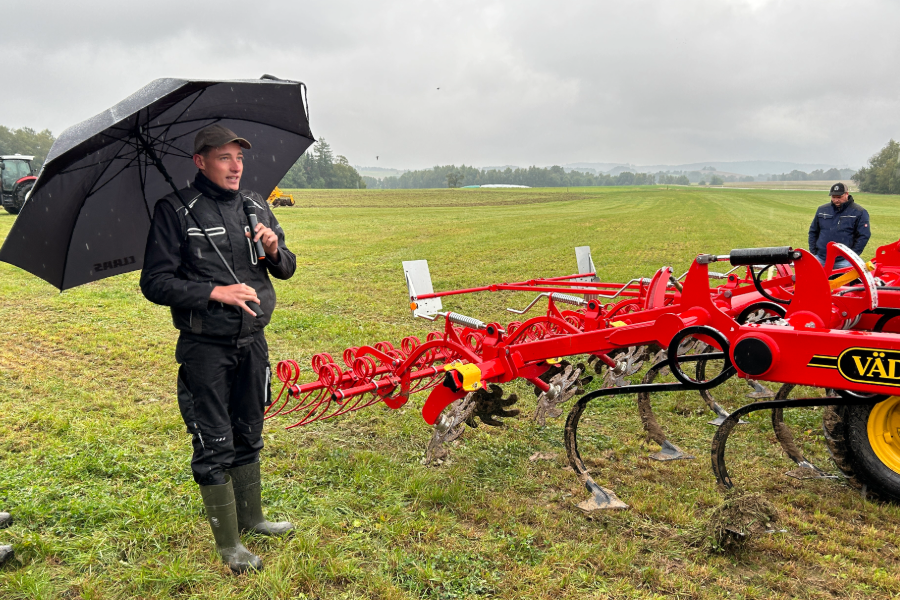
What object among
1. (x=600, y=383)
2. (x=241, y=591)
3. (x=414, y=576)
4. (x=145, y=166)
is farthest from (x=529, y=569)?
(x=600, y=383)

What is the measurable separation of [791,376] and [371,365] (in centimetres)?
291

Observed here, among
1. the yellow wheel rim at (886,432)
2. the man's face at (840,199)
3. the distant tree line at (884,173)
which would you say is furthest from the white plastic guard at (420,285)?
the distant tree line at (884,173)

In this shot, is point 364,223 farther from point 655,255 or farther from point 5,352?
point 5,352

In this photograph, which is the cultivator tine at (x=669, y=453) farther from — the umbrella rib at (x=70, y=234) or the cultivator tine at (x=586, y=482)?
the umbrella rib at (x=70, y=234)

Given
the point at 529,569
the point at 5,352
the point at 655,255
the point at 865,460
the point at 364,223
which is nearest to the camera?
the point at 529,569

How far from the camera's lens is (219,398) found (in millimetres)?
3000

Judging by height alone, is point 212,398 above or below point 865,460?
→ above

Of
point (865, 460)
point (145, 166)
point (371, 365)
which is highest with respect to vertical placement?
point (145, 166)

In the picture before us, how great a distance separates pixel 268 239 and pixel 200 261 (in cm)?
33

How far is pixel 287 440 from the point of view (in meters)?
4.82

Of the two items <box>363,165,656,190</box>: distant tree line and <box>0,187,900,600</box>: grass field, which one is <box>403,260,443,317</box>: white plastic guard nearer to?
<box>0,187,900,600</box>: grass field

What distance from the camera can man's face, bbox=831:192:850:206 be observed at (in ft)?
27.8

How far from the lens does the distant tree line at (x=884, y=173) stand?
79.9m

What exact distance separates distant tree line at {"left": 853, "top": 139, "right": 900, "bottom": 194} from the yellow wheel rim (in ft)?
313
